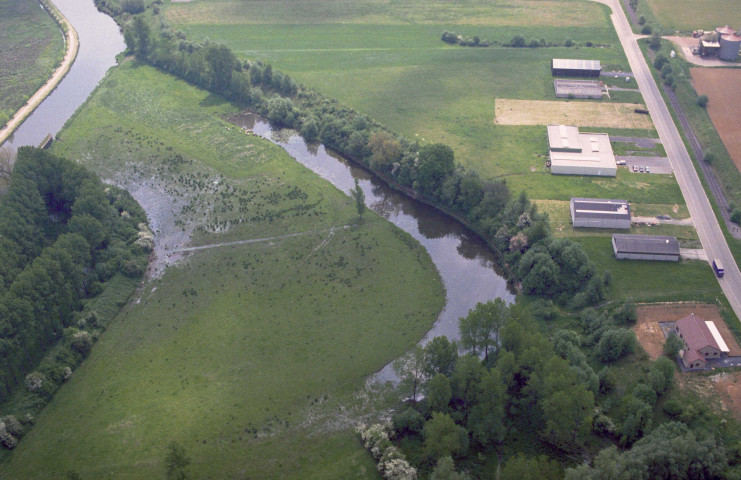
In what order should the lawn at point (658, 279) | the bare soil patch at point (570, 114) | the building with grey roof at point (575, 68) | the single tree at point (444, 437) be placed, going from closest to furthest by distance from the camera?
the single tree at point (444, 437)
the lawn at point (658, 279)
the bare soil patch at point (570, 114)
the building with grey roof at point (575, 68)

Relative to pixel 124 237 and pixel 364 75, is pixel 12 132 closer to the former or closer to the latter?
pixel 124 237

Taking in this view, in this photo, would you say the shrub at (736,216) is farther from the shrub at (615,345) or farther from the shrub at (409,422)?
the shrub at (409,422)

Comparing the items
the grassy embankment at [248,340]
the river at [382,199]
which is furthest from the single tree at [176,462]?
the river at [382,199]

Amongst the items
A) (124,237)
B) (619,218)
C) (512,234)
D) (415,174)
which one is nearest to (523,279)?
(512,234)

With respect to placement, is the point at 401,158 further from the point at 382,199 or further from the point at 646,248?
the point at 646,248

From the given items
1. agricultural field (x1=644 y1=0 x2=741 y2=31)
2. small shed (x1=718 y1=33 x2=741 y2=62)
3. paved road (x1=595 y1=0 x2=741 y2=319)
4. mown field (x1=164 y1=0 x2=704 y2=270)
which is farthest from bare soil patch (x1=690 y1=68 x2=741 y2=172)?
agricultural field (x1=644 y1=0 x2=741 y2=31)

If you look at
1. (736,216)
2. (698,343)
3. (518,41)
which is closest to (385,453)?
(698,343)

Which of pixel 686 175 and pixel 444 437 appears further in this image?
pixel 686 175
